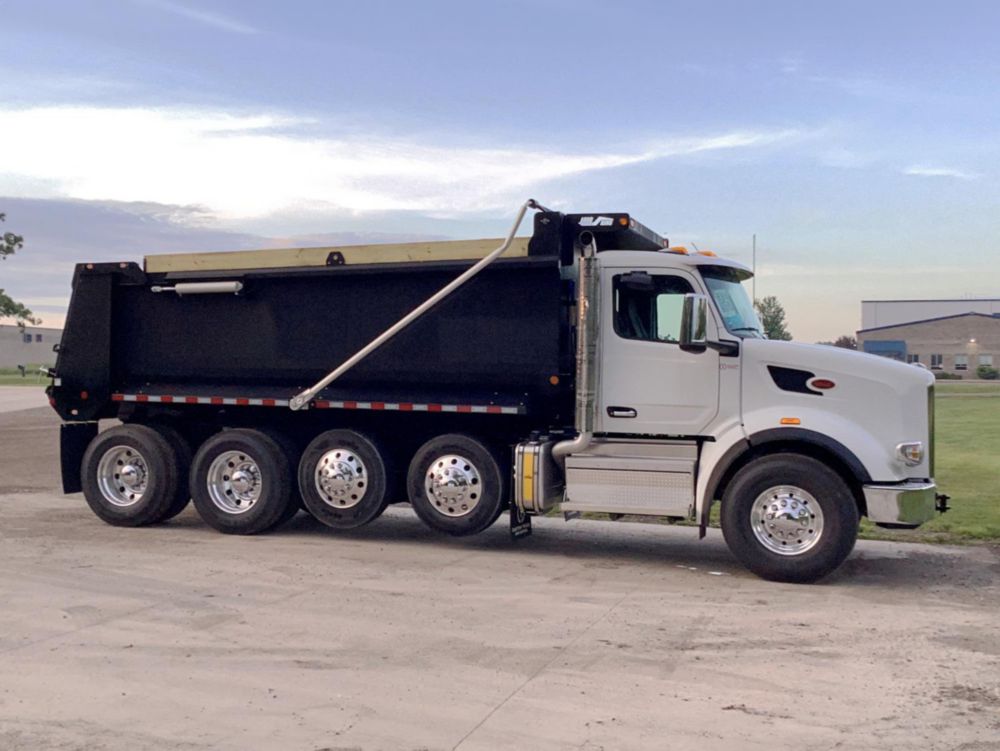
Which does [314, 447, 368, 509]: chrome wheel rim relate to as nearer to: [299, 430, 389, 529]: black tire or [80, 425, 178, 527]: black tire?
[299, 430, 389, 529]: black tire

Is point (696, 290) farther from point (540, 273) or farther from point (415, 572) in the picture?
point (415, 572)

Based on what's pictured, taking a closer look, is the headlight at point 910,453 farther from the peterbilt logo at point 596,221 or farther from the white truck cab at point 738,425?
the peterbilt logo at point 596,221

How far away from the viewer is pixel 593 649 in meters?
7.26

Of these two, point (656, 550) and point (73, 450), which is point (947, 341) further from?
point (73, 450)

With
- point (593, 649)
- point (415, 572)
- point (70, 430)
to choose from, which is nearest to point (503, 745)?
point (593, 649)

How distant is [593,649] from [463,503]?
374cm

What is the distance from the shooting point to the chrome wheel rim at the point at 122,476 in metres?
12.4

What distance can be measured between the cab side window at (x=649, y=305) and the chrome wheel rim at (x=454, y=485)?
1.96 metres

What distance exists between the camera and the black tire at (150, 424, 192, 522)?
487 inches

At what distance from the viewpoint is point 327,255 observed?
11656 millimetres

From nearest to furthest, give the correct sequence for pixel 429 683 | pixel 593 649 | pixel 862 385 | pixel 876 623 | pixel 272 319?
pixel 429 683 < pixel 593 649 < pixel 876 623 < pixel 862 385 < pixel 272 319

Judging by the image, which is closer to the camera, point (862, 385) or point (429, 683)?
point (429, 683)

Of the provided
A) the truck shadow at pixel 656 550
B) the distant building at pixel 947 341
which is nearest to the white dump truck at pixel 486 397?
the truck shadow at pixel 656 550

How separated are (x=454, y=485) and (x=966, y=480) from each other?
995cm
